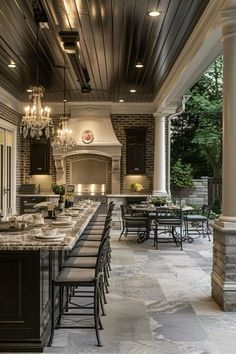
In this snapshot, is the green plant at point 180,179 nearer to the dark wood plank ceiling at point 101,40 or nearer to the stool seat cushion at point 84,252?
the dark wood plank ceiling at point 101,40

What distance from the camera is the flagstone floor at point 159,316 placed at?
12.7 feet

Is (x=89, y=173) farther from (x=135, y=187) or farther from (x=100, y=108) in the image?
(x=100, y=108)

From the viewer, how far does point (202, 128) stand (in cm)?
1630

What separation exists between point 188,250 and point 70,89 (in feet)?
15.0

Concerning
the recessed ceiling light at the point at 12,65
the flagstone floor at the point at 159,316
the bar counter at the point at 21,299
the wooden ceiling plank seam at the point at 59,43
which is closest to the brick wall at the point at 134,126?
the wooden ceiling plank seam at the point at 59,43

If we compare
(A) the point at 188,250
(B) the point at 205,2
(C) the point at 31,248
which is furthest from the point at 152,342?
(A) the point at 188,250

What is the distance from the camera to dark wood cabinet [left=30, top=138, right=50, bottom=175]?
12.9 m

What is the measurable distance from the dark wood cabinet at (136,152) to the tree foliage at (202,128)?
3684mm

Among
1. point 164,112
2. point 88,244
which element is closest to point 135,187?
point 164,112

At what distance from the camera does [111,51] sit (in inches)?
287

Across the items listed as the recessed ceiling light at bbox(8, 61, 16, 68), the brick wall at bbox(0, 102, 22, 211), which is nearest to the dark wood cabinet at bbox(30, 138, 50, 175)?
the brick wall at bbox(0, 102, 22, 211)

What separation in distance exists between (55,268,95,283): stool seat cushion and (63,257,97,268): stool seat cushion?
11 centimetres

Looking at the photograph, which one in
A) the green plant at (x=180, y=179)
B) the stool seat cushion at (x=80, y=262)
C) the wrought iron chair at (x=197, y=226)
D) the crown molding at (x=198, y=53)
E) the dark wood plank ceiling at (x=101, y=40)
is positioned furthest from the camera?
the green plant at (x=180, y=179)

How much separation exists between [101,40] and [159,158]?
6.10 meters
